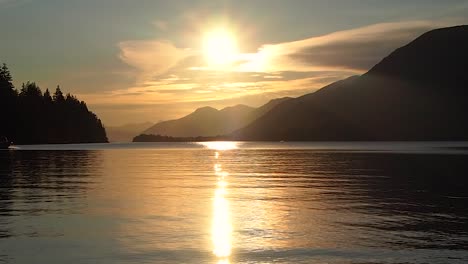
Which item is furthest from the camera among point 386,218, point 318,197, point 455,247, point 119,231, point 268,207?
point 318,197

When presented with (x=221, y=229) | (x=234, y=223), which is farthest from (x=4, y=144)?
(x=221, y=229)

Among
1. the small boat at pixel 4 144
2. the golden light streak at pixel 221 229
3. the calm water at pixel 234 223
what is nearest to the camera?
the calm water at pixel 234 223

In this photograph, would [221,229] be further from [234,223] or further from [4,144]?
[4,144]

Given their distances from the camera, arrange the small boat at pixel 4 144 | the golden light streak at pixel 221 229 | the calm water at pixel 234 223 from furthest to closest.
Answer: the small boat at pixel 4 144 → the golden light streak at pixel 221 229 → the calm water at pixel 234 223

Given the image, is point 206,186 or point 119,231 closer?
point 119,231

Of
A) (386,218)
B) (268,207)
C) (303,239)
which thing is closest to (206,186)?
(268,207)

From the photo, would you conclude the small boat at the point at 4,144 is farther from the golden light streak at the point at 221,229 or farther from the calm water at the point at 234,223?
the golden light streak at the point at 221,229

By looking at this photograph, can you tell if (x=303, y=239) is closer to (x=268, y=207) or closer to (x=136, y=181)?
(x=268, y=207)

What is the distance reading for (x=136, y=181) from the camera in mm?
53969

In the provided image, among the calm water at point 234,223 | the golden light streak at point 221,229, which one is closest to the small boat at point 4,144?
Result: the calm water at point 234,223

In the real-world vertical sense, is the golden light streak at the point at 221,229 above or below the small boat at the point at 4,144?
below

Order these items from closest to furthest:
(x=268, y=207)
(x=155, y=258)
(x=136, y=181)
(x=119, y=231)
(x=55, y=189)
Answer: (x=155, y=258)
(x=119, y=231)
(x=268, y=207)
(x=55, y=189)
(x=136, y=181)

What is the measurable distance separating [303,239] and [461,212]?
13005 mm

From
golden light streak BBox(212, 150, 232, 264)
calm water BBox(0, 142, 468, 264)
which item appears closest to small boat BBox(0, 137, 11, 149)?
calm water BBox(0, 142, 468, 264)
